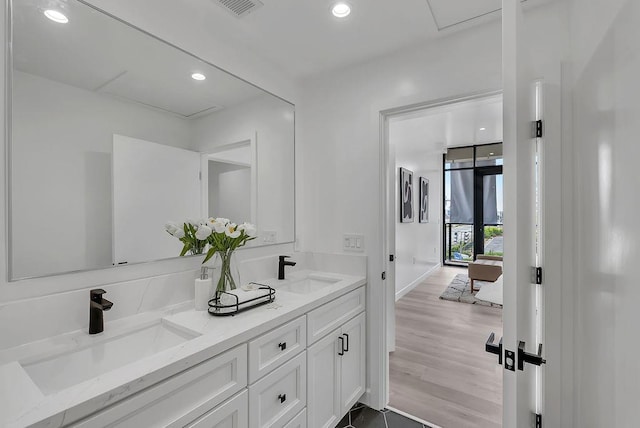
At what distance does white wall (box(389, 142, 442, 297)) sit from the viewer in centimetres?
448

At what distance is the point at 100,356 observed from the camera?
1092mm

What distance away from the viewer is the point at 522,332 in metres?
0.94

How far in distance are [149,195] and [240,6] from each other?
109 cm

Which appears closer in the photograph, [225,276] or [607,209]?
[607,209]

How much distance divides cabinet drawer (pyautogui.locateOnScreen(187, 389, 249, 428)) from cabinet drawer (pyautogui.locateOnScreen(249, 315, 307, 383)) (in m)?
0.08

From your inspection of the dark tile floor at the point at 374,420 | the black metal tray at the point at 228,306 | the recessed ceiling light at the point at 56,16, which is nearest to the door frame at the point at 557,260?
the dark tile floor at the point at 374,420

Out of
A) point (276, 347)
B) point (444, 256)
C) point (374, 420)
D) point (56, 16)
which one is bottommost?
point (374, 420)

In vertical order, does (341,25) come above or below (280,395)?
above

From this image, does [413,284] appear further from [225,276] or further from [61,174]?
[61,174]

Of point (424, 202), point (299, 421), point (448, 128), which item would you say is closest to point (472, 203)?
point (424, 202)

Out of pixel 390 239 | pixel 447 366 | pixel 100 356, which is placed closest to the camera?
pixel 100 356

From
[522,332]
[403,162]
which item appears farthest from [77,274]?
[403,162]

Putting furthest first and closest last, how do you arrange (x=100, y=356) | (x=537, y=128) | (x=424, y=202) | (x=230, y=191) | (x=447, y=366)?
(x=424, y=202), (x=447, y=366), (x=230, y=191), (x=537, y=128), (x=100, y=356)

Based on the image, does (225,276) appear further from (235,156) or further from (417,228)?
(417,228)
